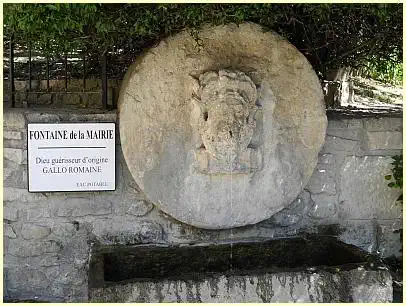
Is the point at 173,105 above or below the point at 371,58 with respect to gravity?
below

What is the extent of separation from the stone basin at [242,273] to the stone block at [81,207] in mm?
267

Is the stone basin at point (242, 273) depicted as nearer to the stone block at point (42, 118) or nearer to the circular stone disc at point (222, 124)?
the circular stone disc at point (222, 124)

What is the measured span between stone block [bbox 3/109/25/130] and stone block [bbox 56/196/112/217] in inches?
23.7

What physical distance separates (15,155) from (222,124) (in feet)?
4.78

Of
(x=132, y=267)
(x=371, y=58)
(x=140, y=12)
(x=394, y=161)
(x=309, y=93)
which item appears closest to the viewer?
(x=140, y=12)

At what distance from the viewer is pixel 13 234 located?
13.7 feet

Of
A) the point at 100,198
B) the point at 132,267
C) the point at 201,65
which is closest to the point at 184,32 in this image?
the point at 201,65

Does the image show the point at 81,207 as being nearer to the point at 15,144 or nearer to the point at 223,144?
the point at 15,144

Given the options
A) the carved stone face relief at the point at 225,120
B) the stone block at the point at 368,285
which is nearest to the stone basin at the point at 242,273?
the stone block at the point at 368,285

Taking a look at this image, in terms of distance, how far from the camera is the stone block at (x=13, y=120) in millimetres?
4075

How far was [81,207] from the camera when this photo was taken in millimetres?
4172

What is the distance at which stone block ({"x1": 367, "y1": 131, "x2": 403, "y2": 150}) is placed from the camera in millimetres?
4492

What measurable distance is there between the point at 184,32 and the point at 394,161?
1.87m

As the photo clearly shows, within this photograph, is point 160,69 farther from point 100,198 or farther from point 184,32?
point 100,198
